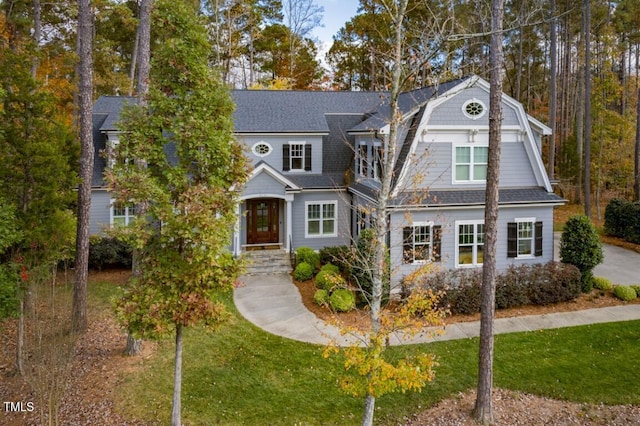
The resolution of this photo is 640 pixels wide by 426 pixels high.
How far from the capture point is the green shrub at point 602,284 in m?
15.0

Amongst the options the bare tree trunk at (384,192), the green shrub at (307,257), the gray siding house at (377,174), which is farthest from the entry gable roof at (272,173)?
the bare tree trunk at (384,192)

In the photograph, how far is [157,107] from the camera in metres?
7.04

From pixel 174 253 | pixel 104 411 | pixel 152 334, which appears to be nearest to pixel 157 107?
pixel 174 253

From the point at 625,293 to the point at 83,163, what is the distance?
1700 centimetres

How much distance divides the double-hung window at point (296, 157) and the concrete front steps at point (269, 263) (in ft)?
13.1

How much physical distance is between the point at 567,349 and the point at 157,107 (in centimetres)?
1103

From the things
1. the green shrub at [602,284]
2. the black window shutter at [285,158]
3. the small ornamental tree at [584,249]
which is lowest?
the green shrub at [602,284]

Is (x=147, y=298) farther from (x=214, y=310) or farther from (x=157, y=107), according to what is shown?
(x=157, y=107)

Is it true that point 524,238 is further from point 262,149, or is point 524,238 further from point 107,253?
point 107,253

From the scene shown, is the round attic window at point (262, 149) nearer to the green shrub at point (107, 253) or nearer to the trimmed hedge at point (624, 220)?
the green shrub at point (107, 253)

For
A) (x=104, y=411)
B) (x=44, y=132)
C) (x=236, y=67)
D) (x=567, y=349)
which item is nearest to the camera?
(x=104, y=411)

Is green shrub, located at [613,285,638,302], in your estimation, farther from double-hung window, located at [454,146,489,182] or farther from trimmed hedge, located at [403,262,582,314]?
double-hung window, located at [454,146,489,182]

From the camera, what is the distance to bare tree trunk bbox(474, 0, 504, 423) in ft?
26.3

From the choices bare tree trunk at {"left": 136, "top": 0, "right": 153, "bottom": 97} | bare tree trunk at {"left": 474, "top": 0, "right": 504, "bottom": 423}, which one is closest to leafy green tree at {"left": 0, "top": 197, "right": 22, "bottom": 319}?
bare tree trunk at {"left": 136, "top": 0, "right": 153, "bottom": 97}
